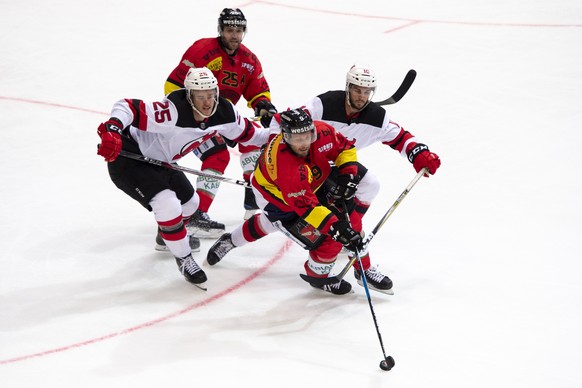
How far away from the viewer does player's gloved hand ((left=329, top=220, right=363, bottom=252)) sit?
3551mm

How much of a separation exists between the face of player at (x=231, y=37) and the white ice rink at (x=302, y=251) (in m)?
0.93

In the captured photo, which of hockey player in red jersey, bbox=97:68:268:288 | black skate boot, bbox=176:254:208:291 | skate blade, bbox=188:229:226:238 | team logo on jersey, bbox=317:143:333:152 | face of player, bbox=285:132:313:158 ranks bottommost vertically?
skate blade, bbox=188:229:226:238

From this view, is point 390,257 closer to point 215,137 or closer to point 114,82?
point 215,137

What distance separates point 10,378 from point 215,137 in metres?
1.75

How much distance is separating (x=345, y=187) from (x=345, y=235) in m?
0.33

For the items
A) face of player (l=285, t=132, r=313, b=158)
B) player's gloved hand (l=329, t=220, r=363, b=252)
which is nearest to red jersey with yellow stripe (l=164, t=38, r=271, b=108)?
face of player (l=285, t=132, r=313, b=158)

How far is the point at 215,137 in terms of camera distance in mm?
4555

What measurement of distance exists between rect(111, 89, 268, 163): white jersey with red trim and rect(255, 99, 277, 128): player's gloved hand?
391 millimetres

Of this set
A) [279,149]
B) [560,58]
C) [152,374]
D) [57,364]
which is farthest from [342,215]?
[560,58]

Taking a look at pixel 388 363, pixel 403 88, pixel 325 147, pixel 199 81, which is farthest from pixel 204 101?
pixel 388 363

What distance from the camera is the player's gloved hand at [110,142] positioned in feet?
12.3

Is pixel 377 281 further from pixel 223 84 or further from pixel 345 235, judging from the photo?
pixel 223 84

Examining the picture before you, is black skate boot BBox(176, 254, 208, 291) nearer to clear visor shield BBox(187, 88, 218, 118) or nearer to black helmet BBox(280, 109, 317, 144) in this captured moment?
clear visor shield BBox(187, 88, 218, 118)

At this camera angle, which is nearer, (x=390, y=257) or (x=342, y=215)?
(x=342, y=215)
